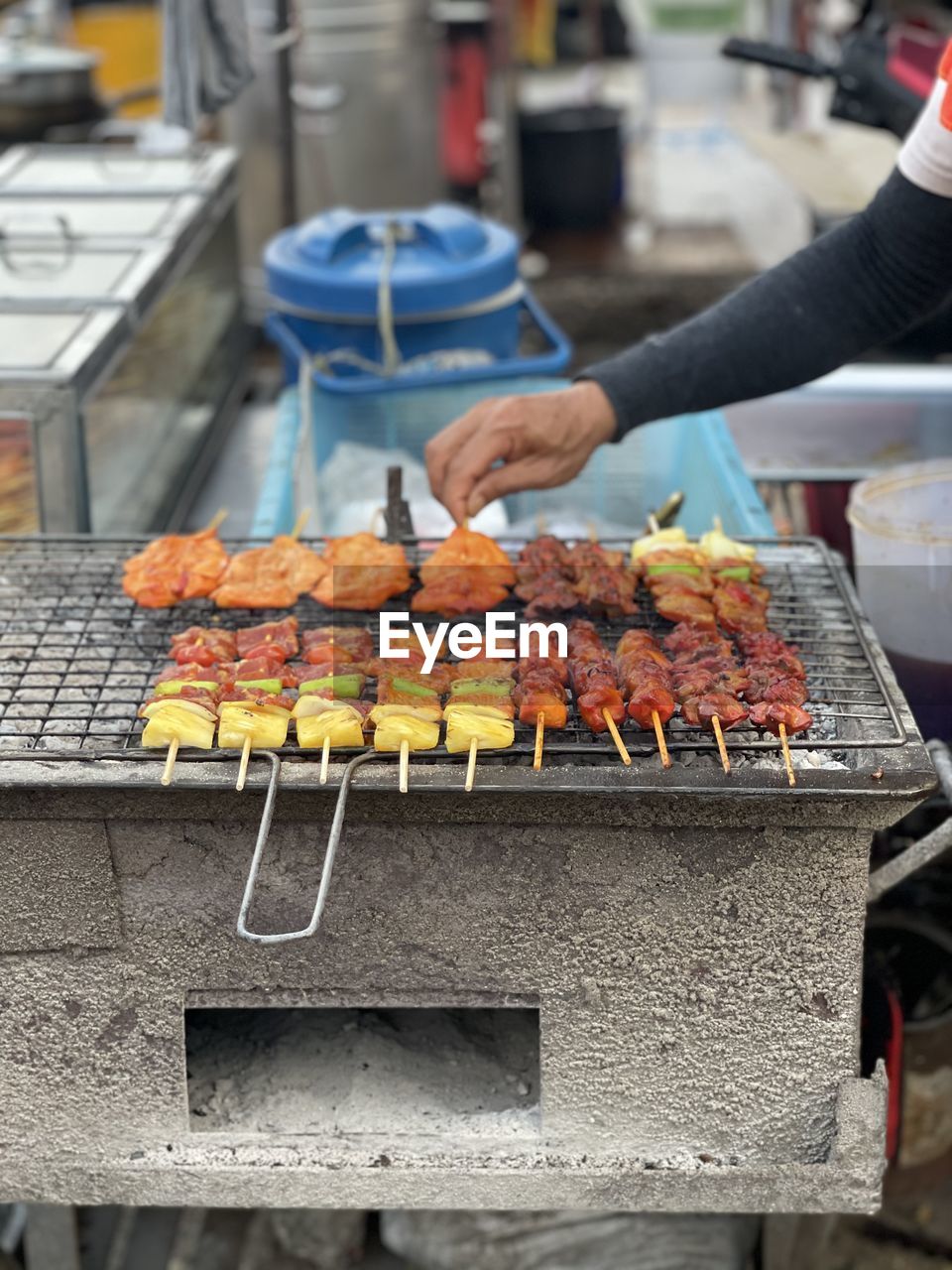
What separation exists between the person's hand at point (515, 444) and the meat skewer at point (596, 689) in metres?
0.46

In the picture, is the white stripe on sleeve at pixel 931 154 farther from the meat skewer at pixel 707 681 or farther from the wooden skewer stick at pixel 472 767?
the wooden skewer stick at pixel 472 767

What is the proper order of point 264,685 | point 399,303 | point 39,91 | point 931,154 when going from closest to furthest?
1. point 264,685
2. point 931,154
3. point 399,303
4. point 39,91

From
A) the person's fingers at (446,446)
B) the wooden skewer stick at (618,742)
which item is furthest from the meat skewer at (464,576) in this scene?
the wooden skewer stick at (618,742)

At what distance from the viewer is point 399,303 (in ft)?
14.8

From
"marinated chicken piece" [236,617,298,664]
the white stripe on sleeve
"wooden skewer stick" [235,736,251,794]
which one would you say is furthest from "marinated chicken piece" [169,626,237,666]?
the white stripe on sleeve

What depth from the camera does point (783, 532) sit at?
3725 millimetres

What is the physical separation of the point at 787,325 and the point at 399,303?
169cm

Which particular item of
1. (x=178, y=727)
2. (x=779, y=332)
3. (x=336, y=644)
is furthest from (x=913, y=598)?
(x=178, y=727)

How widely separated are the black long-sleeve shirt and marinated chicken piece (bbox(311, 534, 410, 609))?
0.64 meters

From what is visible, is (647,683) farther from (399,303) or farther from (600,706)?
(399,303)

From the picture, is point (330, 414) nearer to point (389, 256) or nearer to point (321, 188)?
point (389, 256)

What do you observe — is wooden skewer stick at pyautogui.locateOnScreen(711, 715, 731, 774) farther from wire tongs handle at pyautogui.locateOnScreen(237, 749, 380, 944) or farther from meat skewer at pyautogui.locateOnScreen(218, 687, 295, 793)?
meat skewer at pyautogui.locateOnScreen(218, 687, 295, 793)

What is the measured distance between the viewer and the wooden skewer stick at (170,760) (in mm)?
2252

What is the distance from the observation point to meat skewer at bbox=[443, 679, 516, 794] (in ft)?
7.60
